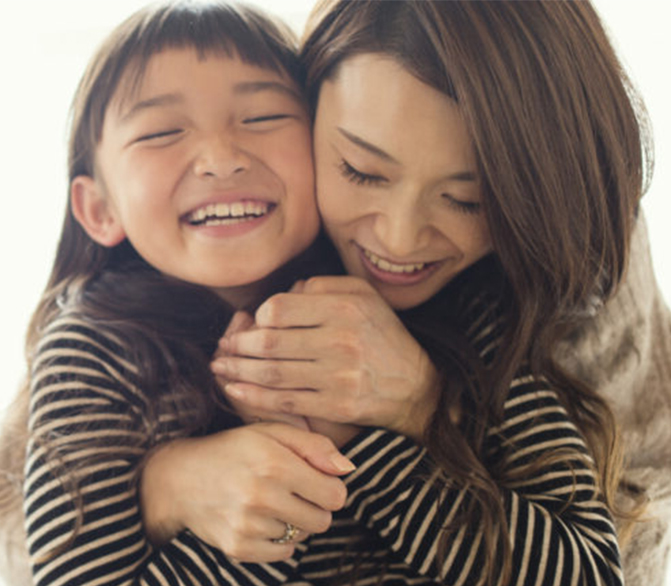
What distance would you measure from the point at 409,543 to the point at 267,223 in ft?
1.45

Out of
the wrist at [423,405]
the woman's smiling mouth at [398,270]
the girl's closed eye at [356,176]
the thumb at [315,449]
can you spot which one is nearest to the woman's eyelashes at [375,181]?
the girl's closed eye at [356,176]

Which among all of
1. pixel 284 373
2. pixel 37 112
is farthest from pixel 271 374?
pixel 37 112

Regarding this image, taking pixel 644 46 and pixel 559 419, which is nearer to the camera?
pixel 559 419

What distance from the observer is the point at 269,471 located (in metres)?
0.82

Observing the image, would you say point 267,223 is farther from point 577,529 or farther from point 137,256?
point 577,529

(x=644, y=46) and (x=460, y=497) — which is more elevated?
(x=644, y=46)

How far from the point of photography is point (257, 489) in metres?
0.82

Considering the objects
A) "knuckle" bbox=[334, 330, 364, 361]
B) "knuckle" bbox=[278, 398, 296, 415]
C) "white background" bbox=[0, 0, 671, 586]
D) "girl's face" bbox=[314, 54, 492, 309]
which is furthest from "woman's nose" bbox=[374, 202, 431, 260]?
"white background" bbox=[0, 0, 671, 586]

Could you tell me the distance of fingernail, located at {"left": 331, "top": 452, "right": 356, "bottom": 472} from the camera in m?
0.83

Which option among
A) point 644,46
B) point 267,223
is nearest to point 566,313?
point 267,223

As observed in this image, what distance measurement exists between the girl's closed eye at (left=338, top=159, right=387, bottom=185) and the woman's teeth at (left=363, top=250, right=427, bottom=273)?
0.11 metres

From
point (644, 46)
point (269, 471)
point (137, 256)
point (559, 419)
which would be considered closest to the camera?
point (269, 471)

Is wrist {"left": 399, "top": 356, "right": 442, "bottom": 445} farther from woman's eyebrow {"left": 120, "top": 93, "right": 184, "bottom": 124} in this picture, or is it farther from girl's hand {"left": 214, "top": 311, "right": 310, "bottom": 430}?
woman's eyebrow {"left": 120, "top": 93, "right": 184, "bottom": 124}

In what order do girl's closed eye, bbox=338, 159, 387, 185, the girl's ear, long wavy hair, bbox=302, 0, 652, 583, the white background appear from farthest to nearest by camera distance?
the white background < the girl's ear < girl's closed eye, bbox=338, 159, 387, 185 < long wavy hair, bbox=302, 0, 652, 583
